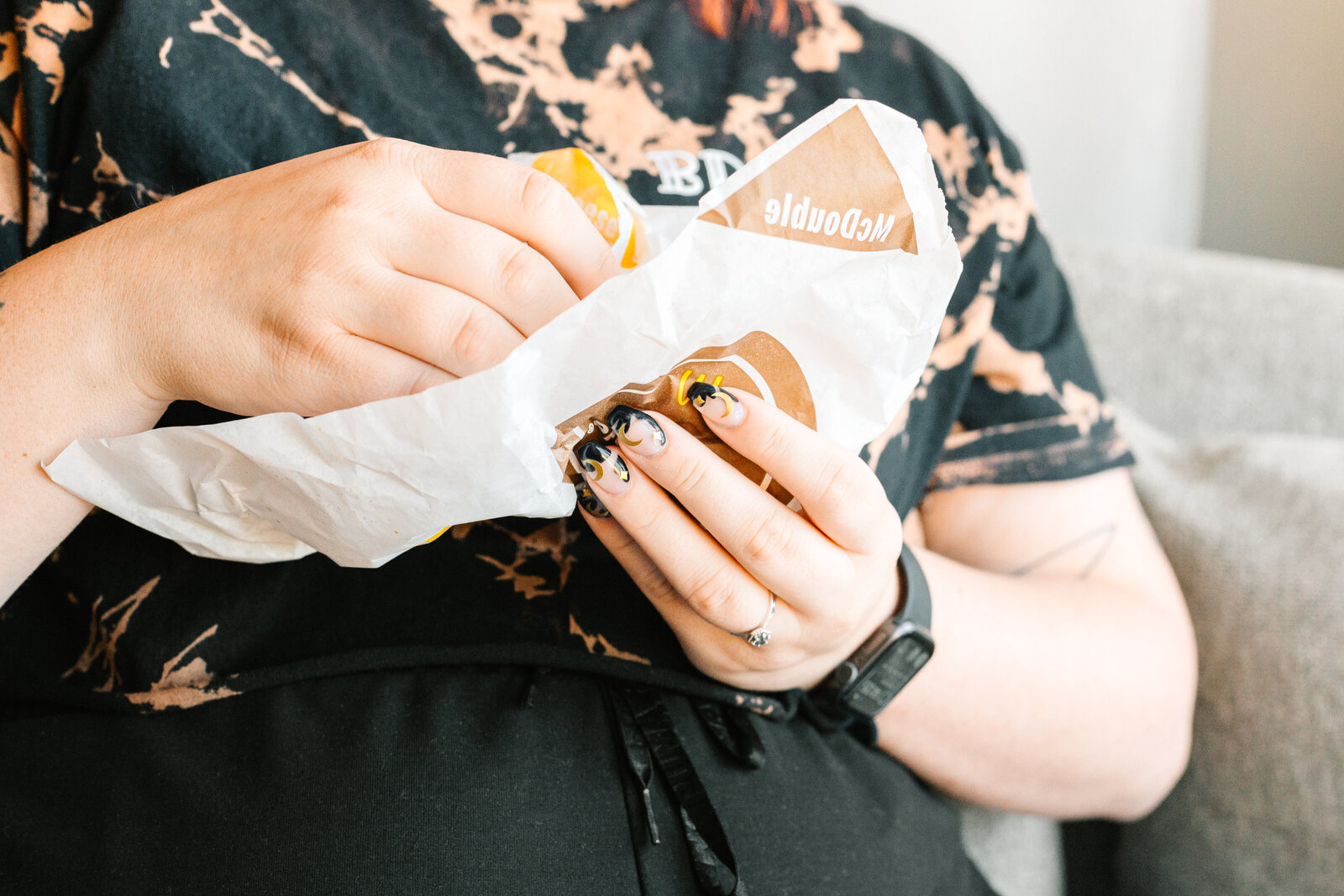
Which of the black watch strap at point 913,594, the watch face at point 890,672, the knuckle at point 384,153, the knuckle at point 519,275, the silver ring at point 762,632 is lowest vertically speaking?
the watch face at point 890,672

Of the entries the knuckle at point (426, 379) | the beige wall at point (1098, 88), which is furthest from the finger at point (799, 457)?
the beige wall at point (1098, 88)

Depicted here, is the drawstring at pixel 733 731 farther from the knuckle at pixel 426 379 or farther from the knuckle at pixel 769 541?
the knuckle at pixel 426 379

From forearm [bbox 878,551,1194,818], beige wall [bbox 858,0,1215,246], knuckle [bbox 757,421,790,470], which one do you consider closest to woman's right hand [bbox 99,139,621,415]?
knuckle [bbox 757,421,790,470]

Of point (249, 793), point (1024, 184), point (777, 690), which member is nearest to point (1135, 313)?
point (1024, 184)

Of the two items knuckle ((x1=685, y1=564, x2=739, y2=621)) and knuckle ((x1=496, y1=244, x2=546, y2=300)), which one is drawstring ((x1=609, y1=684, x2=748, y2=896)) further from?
knuckle ((x1=496, y1=244, x2=546, y2=300))

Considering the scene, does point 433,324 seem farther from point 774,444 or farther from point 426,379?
point 774,444

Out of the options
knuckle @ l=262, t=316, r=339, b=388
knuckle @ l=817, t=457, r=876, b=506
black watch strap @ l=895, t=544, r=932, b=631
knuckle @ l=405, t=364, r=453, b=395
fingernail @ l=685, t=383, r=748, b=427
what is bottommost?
black watch strap @ l=895, t=544, r=932, b=631
